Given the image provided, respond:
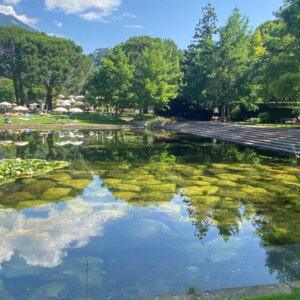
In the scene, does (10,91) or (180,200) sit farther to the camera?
(10,91)

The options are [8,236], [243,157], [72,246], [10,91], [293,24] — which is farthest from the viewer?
[10,91]

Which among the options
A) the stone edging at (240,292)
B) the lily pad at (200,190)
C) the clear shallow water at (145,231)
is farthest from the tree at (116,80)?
the stone edging at (240,292)

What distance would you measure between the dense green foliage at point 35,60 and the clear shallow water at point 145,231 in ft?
157

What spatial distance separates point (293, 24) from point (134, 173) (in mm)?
17953

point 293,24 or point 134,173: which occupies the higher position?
point 293,24

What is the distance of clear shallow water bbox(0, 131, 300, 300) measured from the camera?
4.89 metres

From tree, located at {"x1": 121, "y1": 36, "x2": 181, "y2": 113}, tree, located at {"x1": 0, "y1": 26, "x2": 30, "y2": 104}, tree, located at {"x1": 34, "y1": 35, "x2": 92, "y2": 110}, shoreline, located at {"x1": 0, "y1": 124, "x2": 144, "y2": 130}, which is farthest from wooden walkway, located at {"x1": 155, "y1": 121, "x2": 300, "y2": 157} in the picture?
tree, located at {"x1": 0, "y1": 26, "x2": 30, "y2": 104}

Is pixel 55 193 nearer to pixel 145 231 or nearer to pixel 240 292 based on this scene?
pixel 145 231

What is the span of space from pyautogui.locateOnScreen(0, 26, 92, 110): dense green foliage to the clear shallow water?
4782 centimetres

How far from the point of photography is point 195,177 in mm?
12391

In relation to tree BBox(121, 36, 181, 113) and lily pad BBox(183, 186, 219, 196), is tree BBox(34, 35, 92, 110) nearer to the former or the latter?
tree BBox(121, 36, 181, 113)

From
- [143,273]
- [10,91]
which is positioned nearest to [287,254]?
[143,273]

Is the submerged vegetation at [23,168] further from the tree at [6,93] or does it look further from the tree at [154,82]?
the tree at [6,93]

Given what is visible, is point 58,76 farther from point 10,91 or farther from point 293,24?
point 293,24
